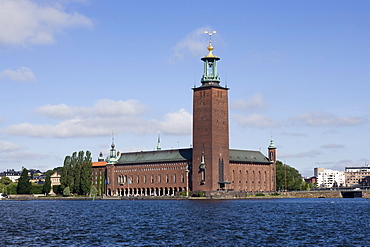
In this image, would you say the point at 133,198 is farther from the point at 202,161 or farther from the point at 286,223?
the point at 286,223

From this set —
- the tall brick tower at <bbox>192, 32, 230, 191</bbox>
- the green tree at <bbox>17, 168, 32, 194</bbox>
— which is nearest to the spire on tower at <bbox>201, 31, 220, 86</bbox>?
the tall brick tower at <bbox>192, 32, 230, 191</bbox>

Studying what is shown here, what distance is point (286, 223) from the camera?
52.7m

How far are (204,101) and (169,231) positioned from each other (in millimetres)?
84608

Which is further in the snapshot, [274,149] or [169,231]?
[274,149]

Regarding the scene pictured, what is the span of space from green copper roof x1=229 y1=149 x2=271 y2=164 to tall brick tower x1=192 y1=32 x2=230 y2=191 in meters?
9.08

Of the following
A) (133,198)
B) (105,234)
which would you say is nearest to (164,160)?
(133,198)

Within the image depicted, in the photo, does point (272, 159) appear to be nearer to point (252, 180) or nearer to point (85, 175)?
point (252, 180)

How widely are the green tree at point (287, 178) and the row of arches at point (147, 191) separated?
31221 mm

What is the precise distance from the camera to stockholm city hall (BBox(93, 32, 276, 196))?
418 feet

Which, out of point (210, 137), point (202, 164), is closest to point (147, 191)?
point (202, 164)

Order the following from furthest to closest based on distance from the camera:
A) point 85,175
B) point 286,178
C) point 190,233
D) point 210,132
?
1. point 286,178
2. point 85,175
3. point 210,132
4. point 190,233

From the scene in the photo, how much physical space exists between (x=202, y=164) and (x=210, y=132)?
6.61 m

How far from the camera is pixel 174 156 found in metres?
141

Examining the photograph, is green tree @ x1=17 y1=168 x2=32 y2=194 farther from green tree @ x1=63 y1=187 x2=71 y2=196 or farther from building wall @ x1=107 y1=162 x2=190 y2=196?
building wall @ x1=107 y1=162 x2=190 y2=196
